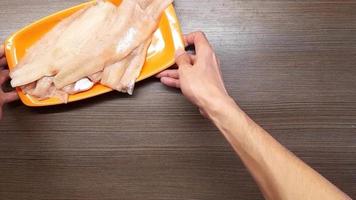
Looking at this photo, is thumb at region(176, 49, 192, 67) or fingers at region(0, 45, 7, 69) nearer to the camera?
thumb at region(176, 49, 192, 67)

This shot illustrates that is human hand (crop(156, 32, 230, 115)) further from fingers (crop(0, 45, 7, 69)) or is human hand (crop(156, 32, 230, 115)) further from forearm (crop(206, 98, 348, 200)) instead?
fingers (crop(0, 45, 7, 69))

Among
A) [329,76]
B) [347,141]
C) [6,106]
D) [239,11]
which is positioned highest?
[239,11]

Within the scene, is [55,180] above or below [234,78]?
below

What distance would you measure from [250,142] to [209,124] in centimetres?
25

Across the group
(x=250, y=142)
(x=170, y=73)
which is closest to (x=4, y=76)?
(x=170, y=73)

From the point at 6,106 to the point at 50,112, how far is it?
118mm

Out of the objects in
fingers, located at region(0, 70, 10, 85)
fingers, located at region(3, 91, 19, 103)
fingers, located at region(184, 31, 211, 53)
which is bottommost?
fingers, located at region(3, 91, 19, 103)

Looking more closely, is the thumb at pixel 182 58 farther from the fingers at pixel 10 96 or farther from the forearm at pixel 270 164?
the fingers at pixel 10 96

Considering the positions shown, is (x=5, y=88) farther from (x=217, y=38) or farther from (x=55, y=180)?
(x=217, y=38)

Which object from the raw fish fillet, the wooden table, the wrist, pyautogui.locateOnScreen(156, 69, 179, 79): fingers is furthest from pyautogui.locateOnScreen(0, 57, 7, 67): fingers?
the wrist

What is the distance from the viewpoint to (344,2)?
92cm

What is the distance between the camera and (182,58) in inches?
31.6

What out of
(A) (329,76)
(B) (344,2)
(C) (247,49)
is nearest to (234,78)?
(C) (247,49)

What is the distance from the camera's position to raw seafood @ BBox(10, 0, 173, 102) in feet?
2.81
